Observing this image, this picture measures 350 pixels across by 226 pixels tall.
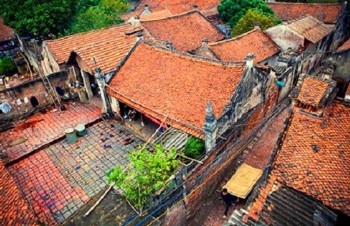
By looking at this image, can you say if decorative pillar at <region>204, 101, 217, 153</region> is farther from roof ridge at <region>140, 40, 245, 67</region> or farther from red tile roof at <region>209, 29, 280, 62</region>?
red tile roof at <region>209, 29, 280, 62</region>

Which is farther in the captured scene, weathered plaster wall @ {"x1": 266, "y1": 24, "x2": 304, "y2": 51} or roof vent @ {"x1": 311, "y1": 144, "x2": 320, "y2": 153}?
weathered plaster wall @ {"x1": 266, "y1": 24, "x2": 304, "y2": 51}

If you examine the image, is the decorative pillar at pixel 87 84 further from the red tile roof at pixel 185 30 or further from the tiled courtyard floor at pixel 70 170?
the red tile roof at pixel 185 30

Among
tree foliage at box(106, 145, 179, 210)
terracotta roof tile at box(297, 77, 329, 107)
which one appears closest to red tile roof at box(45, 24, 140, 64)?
tree foliage at box(106, 145, 179, 210)

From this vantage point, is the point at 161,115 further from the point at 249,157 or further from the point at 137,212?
the point at 249,157

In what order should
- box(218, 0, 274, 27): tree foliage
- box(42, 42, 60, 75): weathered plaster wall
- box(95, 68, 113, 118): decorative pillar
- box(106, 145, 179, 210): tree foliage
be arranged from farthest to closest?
box(218, 0, 274, 27): tree foliage, box(42, 42, 60, 75): weathered plaster wall, box(95, 68, 113, 118): decorative pillar, box(106, 145, 179, 210): tree foliage

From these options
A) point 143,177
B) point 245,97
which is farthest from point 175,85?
point 143,177

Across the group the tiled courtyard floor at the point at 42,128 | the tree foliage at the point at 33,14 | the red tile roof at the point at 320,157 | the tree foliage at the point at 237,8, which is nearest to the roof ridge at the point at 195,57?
the red tile roof at the point at 320,157

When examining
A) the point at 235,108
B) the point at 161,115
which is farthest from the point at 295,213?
the point at 161,115

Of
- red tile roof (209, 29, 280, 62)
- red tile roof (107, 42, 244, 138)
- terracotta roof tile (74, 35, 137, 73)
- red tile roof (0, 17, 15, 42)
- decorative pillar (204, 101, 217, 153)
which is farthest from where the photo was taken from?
red tile roof (0, 17, 15, 42)
